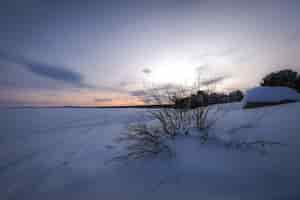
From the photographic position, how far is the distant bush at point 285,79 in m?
16.5

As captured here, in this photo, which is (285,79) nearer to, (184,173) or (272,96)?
(272,96)

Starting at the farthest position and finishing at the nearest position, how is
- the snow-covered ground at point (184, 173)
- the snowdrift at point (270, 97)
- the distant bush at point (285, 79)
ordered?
the distant bush at point (285, 79) → the snowdrift at point (270, 97) → the snow-covered ground at point (184, 173)

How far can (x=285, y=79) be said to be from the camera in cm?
1694

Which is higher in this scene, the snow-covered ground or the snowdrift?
the snowdrift

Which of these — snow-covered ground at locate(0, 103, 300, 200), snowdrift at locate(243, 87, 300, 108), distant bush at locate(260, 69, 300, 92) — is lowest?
snow-covered ground at locate(0, 103, 300, 200)

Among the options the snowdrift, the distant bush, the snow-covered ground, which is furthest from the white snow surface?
the distant bush

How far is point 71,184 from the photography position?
220 centimetres

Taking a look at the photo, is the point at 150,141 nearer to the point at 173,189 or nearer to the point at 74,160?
the point at 173,189

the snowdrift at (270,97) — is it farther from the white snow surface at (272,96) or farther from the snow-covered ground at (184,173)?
the snow-covered ground at (184,173)

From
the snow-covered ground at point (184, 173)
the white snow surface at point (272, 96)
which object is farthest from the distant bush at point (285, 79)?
the snow-covered ground at point (184, 173)

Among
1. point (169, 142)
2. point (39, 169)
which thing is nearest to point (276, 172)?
point (169, 142)

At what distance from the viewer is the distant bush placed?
16.5 m

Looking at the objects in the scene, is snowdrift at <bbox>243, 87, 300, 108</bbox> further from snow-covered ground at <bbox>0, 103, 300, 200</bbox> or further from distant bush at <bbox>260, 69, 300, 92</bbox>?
distant bush at <bbox>260, 69, 300, 92</bbox>

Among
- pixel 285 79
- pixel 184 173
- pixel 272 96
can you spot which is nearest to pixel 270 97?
pixel 272 96
